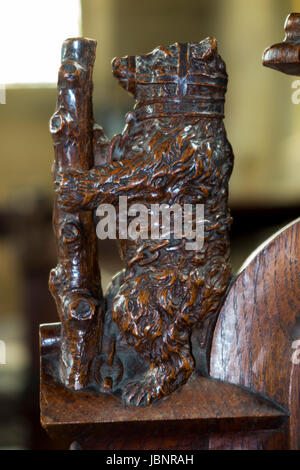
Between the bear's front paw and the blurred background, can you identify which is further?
Answer: the blurred background

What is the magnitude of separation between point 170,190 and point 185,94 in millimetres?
110

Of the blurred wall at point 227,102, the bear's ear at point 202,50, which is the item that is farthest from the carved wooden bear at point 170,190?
the blurred wall at point 227,102

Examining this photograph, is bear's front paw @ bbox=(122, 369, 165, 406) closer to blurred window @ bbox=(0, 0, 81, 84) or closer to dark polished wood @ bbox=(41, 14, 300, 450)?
dark polished wood @ bbox=(41, 14, 300, 450)

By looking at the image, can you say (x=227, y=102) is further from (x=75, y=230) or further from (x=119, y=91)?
(x=75, y=230)

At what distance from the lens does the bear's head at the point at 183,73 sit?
0.68 m

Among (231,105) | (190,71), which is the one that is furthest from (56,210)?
(231,105)

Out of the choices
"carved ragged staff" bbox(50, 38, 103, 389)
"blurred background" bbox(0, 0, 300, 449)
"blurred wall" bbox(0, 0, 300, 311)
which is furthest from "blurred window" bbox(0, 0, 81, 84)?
"carved ragged staff" bbox(50, 38, 103, 389)

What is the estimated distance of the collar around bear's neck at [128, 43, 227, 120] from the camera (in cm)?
68

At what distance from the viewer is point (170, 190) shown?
0.69 meters

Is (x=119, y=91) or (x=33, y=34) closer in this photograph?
(x=33, y=34)

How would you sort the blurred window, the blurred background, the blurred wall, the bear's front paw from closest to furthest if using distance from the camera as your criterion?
the bear's front paw
the blurred background
the blurred wall
the blurred window

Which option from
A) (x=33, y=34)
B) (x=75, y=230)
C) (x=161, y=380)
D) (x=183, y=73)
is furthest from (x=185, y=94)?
(x=33, y=34)

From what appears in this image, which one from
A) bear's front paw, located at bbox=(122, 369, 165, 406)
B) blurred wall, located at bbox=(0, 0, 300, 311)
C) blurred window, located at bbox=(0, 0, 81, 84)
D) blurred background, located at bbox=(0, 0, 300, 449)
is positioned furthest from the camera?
blurred window, located at bbox=(0, 0, 81, 84)

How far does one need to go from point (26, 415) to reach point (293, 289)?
216cm
